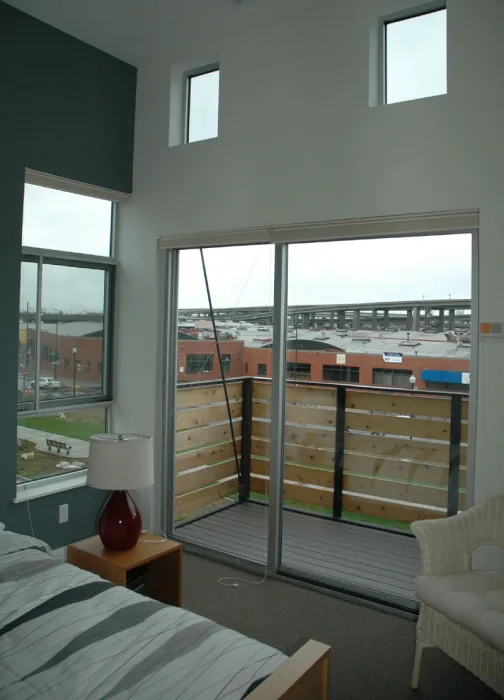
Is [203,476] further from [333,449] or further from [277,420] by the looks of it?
[333,449]

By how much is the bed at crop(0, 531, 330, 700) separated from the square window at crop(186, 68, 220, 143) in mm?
2915

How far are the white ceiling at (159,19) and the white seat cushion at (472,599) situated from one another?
9.90ft

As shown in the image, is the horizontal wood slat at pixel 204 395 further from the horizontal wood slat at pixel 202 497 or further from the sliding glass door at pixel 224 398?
the horizontal wood slat at pixel 202 497

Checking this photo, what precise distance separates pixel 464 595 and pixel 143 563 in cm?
143

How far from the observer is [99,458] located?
2.71 m

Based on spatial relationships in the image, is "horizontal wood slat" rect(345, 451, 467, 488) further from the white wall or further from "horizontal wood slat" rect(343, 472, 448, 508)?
the white wall

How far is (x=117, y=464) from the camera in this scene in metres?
2.70

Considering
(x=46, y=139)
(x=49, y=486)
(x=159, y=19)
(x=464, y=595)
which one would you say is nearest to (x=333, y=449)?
(x=464, y=595)

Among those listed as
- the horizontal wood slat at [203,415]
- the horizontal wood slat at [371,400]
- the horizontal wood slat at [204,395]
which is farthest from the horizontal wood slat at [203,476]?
the horizontal wood slat at [371,400]

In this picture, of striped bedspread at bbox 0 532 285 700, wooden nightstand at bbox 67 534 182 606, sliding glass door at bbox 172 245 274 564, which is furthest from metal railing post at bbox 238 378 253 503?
striped bedspread at bbox 0 532 285 700

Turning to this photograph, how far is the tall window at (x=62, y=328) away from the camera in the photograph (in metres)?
3.47

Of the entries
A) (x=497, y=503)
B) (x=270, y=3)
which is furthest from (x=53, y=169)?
(x=497, y=503)

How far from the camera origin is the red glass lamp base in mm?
Result: 2736

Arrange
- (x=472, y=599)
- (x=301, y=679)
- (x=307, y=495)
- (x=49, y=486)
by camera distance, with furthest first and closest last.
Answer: (x=49, y=486)
(x=307, y=495)
(x=472, y=599)
(x=301, y=679)
